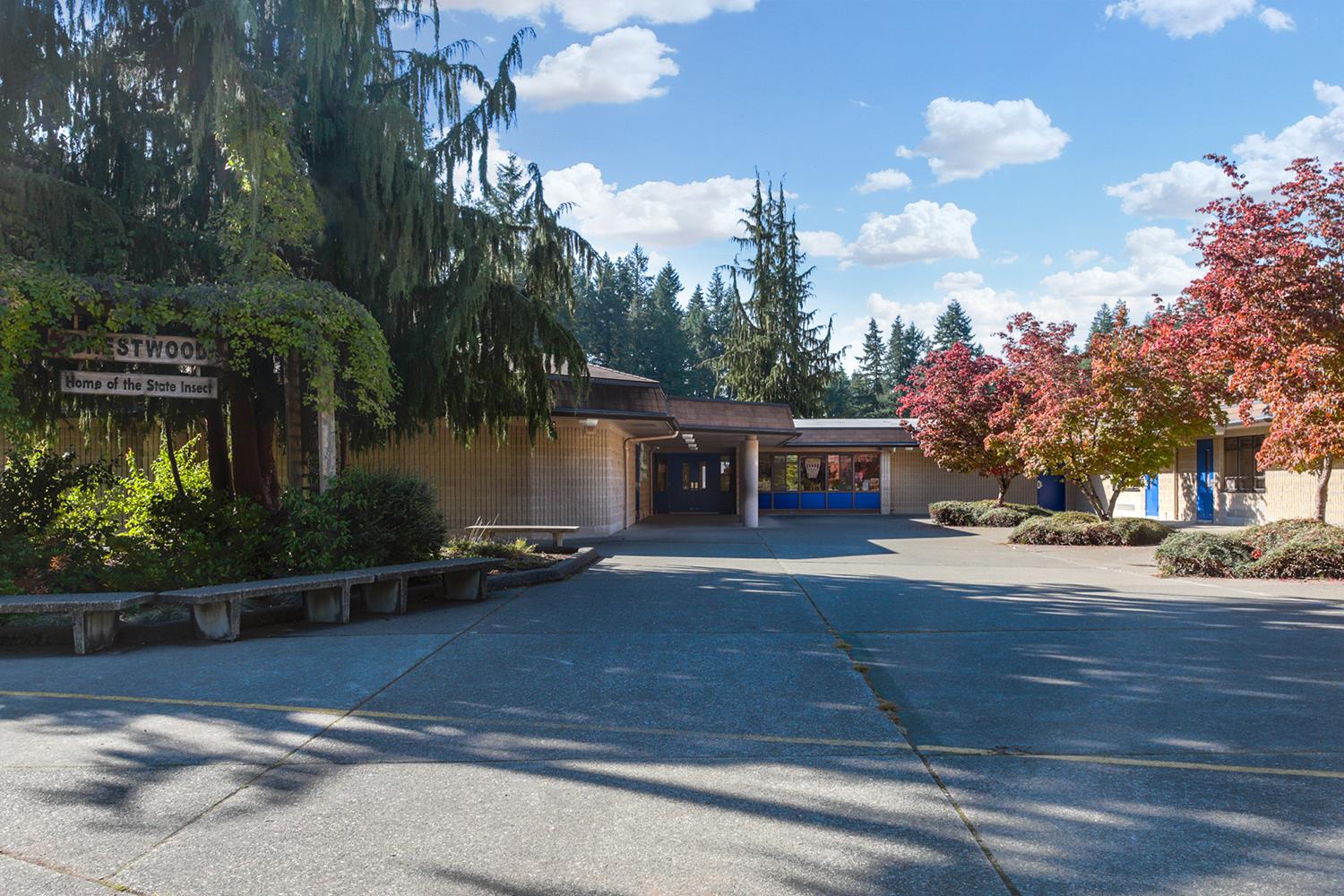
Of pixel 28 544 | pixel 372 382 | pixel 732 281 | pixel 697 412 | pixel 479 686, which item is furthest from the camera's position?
pixel 732 281

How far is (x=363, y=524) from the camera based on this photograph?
33.9ft

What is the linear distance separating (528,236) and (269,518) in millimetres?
4989

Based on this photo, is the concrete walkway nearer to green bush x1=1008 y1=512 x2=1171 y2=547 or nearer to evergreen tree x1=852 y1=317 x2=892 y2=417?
green bush x1=1008 y1=512 x2=1171 y2=547

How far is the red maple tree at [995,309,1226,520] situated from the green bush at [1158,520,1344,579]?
406 cm

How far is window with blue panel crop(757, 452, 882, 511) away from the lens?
3531 centimetres

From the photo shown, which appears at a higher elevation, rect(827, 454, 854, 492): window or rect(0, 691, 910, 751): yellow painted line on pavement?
rect(827, 454, 854, 492): window

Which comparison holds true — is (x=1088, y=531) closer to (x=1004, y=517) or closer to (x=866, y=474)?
(x=1004, y=517)

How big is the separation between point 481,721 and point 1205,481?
26.0 meters

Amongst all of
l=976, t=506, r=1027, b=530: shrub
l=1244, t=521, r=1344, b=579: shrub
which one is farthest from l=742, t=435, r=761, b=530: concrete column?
l=1244, t=521, r=1344, b=579: shrub

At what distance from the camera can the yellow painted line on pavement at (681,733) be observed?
455 cm

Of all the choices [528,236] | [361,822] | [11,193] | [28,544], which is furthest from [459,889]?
[528,236]

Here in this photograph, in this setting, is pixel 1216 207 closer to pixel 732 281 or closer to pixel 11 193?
pixel 11 193

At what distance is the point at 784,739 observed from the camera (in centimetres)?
506

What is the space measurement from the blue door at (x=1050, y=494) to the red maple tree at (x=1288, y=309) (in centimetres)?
2142
